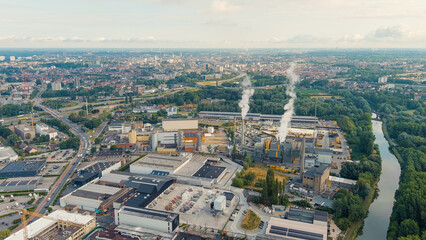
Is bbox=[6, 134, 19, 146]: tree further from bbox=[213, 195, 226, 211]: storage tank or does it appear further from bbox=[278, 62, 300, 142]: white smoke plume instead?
bbox=[278, 62, 300, 142]: white smoke plume

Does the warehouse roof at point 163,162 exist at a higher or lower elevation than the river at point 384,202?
higher

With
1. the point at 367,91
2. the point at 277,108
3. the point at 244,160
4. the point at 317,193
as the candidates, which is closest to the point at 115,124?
the point at 244,160

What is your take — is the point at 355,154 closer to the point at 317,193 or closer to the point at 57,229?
the point at 317,193

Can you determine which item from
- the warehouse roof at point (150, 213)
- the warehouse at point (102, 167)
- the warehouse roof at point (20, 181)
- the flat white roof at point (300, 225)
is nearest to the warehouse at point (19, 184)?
the warehouse roof at point (20, 181)

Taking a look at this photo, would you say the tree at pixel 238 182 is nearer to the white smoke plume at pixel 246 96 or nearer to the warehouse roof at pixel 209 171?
the warehouse roof at pixel 209 171

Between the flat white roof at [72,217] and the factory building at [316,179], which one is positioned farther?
the factory building at [316,179]

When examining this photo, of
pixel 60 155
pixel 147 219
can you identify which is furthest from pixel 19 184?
pixel 147 219

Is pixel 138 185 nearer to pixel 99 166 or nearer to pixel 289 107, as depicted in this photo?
pixel 99 166

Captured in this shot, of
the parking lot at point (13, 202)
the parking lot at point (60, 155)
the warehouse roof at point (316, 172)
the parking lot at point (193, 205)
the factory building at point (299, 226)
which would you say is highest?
the warehouse roof at point (316, 172)

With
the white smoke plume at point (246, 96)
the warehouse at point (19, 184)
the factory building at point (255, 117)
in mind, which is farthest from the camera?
the white smoke plume at point (246, 96)
